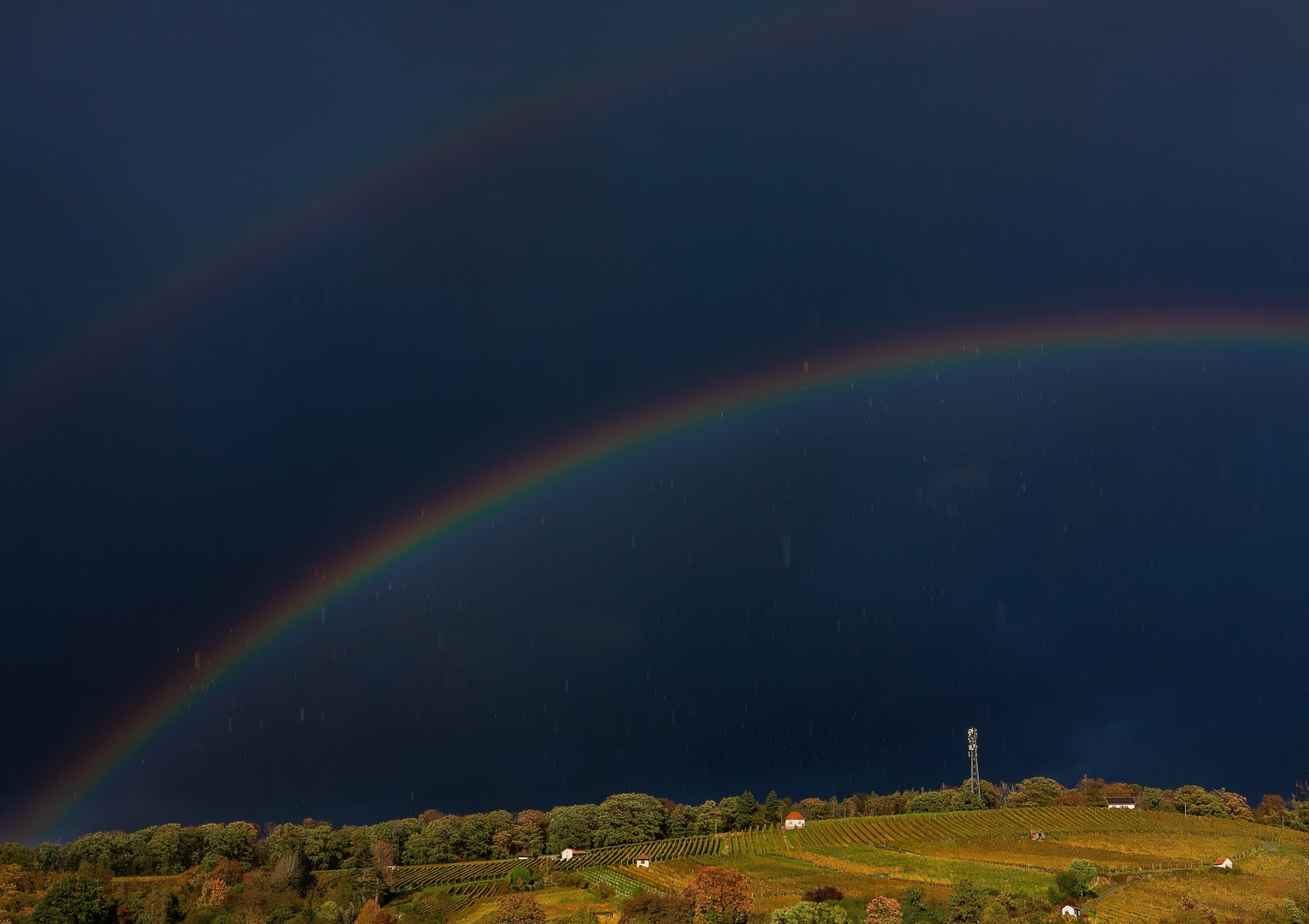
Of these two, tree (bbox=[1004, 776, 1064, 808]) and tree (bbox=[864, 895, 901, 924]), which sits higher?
tree (bbox=[864, 895, 901, 924])

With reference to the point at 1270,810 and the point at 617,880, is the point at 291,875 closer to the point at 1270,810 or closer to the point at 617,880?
the point at 617,880

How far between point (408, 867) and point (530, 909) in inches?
2627

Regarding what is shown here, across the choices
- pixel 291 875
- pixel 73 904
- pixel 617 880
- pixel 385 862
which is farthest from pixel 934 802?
pixel 73 904

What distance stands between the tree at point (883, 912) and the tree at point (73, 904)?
184ft

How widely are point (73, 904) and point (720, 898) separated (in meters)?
48.3

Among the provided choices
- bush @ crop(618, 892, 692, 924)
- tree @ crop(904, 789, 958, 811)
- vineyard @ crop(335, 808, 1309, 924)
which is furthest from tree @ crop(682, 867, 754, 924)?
tree @ crop(904, 789, 958, 811)

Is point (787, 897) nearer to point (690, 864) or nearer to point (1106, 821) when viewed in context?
point (690, 864)

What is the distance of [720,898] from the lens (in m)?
48.9

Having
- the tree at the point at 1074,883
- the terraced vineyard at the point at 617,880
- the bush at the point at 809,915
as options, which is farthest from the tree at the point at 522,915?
the tree at the point at 1074,883

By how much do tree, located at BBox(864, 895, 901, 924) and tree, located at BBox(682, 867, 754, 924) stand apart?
6914 millimetres

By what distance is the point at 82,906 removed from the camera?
62.0 meters

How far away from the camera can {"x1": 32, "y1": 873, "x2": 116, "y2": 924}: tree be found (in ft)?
198

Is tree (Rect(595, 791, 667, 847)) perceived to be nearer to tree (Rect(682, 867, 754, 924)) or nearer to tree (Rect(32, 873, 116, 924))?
tree (Rect(32, 873, 116, 924))

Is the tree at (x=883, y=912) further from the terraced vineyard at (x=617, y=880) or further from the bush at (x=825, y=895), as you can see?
the terraced vineyard at (x=617, y=880)
